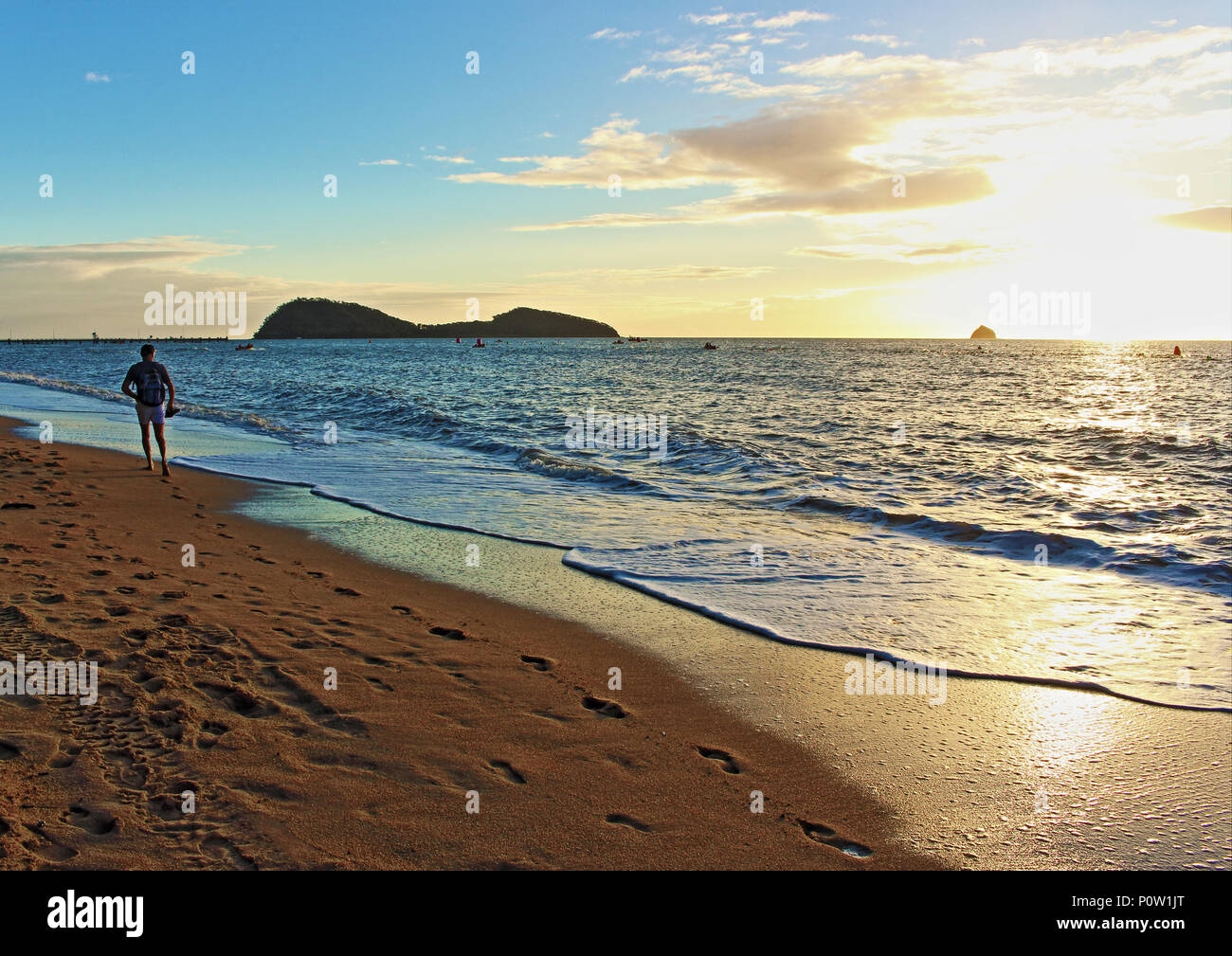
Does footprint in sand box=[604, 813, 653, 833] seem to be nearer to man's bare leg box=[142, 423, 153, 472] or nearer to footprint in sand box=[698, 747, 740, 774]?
footprint in sand box=[698, 747, 740, 774]

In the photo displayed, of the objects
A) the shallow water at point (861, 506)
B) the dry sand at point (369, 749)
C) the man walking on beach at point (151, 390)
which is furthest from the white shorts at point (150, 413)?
the dry sand at point (369, 749)

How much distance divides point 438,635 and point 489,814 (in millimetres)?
2704

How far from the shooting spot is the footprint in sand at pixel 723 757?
429 centimetres

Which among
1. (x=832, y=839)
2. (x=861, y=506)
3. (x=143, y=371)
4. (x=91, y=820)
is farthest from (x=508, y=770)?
(x=143, y=371)

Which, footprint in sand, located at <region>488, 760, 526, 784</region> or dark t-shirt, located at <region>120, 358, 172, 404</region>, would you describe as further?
dark t-shirt, located at <region>120, 358, 172, 404</region>

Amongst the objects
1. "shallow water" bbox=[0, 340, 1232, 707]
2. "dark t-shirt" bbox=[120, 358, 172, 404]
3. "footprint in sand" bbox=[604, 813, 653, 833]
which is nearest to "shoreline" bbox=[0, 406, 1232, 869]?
"footprint in sand" bbox=[604, 813, 653, 833]

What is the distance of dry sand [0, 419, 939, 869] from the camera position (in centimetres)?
336

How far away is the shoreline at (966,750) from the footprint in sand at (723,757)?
0.06 metres

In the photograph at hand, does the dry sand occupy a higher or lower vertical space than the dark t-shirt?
lower

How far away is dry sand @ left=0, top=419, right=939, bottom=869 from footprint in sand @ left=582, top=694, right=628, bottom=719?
0.6 inches

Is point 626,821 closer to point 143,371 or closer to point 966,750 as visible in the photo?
point 966,750

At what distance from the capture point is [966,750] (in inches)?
180
